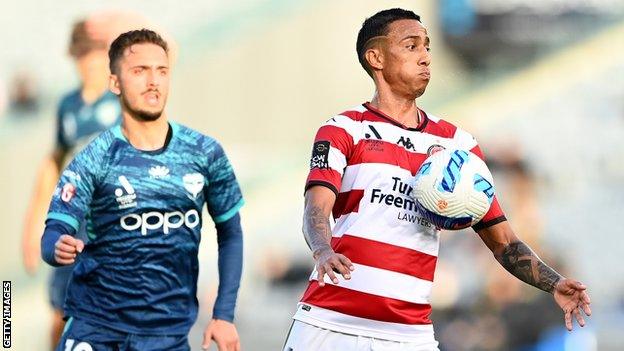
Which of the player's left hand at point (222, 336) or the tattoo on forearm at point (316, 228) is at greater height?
the tattoo on forearm at point (316, 228)

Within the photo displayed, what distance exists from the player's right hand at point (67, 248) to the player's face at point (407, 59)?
1.35 m

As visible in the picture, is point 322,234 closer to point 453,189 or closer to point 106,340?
point 453,189

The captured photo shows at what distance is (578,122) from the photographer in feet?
34.9

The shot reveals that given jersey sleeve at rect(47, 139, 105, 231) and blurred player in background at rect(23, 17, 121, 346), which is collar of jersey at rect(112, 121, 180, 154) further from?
blurred player in background at rect(23, 17, 121, 346)

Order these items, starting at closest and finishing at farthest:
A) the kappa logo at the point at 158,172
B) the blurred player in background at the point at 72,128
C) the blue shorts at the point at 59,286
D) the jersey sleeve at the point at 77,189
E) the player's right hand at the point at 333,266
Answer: the player's right hand at the point at 333,266
the jersey sleeve at the point at 77,189
the kappa logo at the point at 158,172
the blue shorts at the point at 59,286
the blurred player in background at the point at 72,128

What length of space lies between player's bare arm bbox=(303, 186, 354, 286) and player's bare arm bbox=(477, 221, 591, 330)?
0.71 metres

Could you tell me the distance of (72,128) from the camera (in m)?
8.76

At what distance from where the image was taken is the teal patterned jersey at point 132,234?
5.46 metres

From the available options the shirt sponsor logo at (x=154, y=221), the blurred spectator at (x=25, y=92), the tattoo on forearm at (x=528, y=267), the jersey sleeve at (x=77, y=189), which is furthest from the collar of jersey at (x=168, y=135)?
the blurred spectator at (x=25, y=92)

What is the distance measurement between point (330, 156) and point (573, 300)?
3.36 feet

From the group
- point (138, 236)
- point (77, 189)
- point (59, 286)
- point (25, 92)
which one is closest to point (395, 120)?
point (138, 236)

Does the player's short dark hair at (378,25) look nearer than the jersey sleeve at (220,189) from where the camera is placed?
Yes

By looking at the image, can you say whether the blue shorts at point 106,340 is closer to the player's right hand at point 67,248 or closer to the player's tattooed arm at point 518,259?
the player's right hand at point 67,248

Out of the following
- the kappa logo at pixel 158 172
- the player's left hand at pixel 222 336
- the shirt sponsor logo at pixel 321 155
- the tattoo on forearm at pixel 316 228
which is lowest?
the player's left hand at pixel 222 336
